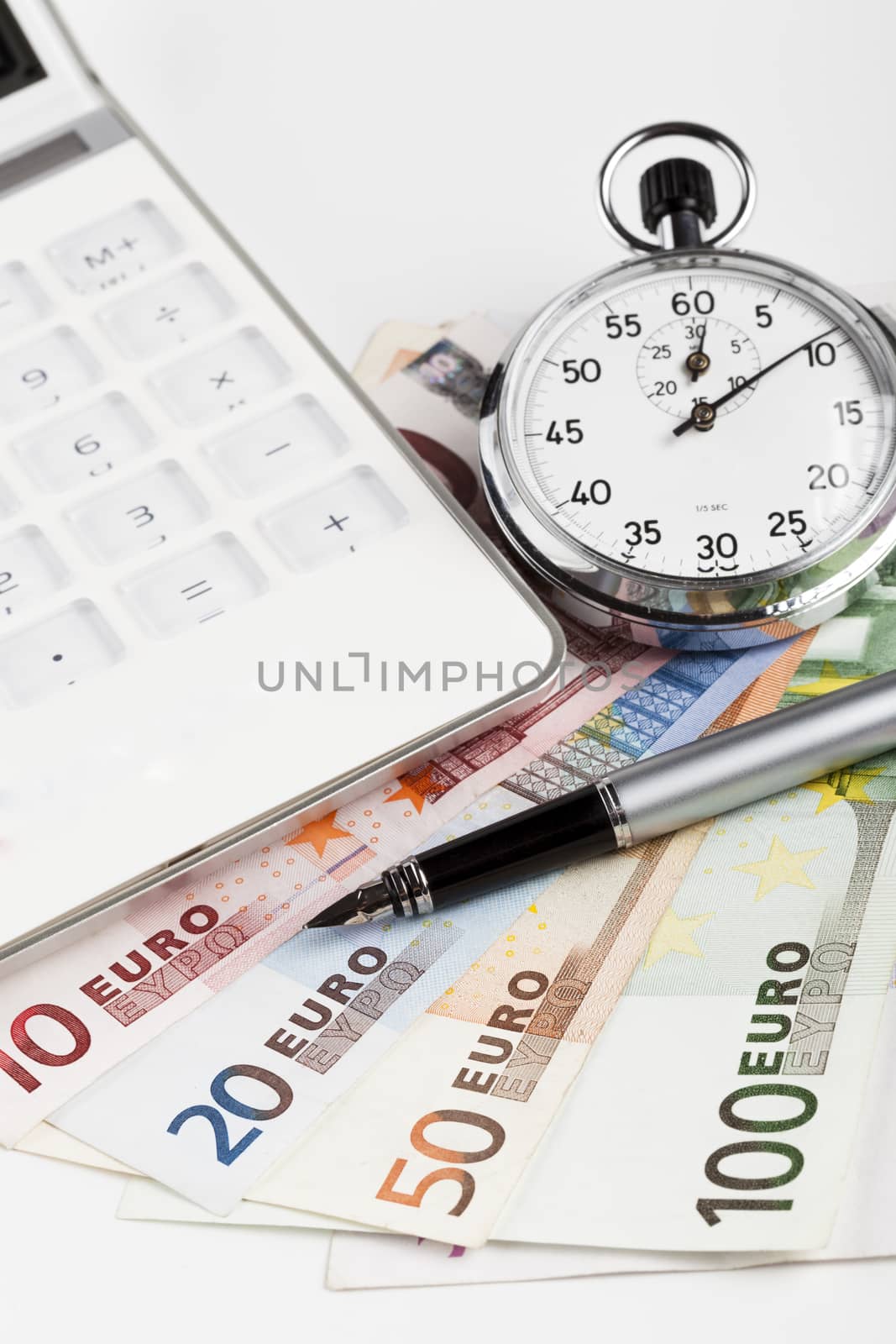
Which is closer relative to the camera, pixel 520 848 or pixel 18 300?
pixel 520 848

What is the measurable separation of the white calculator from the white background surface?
0.47ft

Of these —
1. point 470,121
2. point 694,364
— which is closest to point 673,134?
point 694,364

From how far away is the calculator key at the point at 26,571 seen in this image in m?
0.64

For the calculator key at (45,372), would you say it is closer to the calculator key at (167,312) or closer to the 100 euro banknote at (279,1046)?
the calculator key at (167,312)

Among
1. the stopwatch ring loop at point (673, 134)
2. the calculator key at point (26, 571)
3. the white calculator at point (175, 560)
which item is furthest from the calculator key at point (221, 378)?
the stopwatch ring loop at point (673, 134)

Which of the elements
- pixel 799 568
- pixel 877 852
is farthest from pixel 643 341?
pixel 877 852

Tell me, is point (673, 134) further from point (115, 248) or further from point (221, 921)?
point (221, 921)

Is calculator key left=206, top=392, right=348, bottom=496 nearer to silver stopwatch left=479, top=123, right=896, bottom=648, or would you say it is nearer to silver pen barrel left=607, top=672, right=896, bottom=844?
silver stopwatch left=479, top=123, right=896, bottom=648

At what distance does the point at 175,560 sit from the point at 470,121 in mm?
491

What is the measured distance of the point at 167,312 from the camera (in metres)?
0.73

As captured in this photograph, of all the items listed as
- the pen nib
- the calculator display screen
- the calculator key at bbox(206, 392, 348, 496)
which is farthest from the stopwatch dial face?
the calculator display screen

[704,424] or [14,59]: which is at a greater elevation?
[14,59]

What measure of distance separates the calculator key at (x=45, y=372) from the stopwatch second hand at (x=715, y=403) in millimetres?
334

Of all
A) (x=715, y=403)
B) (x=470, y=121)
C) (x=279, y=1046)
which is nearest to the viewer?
(x=279, y=1046)
